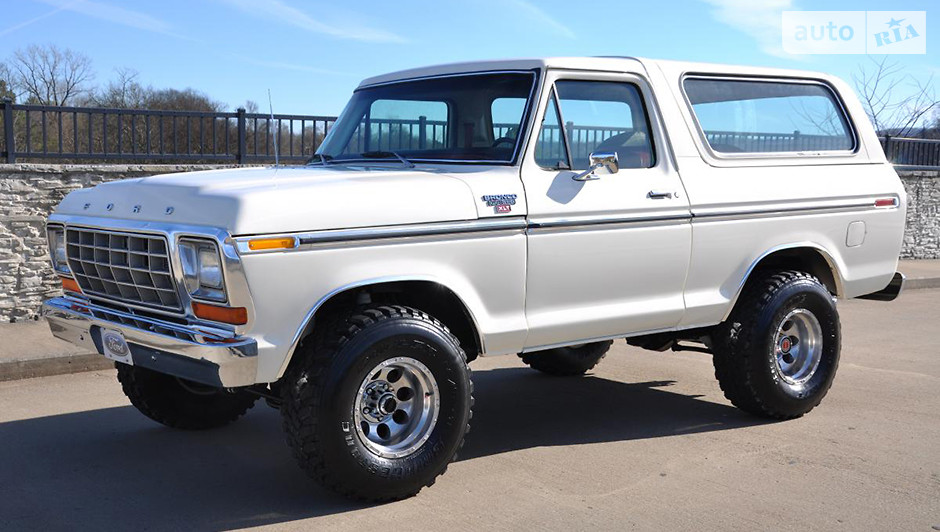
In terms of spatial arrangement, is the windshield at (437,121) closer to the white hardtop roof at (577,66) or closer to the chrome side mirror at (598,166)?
the white hardtop roof at (577,66)

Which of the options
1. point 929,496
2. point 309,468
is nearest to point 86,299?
point 309,468

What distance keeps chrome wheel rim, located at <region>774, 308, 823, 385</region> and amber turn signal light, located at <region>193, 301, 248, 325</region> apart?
3.51 metres

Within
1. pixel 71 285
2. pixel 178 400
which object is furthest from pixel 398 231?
pixel 178 400

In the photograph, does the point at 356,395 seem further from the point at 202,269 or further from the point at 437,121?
the point at 437,121

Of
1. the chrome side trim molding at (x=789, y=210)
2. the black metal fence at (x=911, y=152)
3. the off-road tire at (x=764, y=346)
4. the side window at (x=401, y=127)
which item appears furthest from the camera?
the black metal fence at (x=911, y=152)

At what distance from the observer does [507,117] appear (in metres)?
5.24

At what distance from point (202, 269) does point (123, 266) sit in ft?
2.04

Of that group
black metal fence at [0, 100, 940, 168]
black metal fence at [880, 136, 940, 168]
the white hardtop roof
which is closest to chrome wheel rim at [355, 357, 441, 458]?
the white hardtop roof

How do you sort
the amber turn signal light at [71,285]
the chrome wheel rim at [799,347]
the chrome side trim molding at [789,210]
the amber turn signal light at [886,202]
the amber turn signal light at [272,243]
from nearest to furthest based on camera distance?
the amber turn signal light at [272,243] < the amber turn signal light at [71,285] < the chrome side trim molding at [789,210] < the chrome wheel rim at [799,347] < the amber turn signal light at [886,202]

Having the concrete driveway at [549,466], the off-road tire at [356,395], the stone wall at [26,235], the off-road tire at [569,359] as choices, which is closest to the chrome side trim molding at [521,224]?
the off-road tire at [356,395]

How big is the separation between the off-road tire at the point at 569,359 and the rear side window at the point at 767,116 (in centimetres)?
190

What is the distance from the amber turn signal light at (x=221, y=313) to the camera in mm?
4141

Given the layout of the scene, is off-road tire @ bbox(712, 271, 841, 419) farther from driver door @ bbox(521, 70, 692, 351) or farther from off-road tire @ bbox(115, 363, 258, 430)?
off-road tire @ bbox(115, 363, 258, 430)

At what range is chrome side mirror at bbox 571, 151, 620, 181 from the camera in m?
5.06
